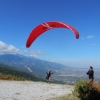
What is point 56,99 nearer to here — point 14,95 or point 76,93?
point 76,93

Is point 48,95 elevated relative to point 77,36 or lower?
lower

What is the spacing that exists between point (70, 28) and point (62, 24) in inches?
32.9

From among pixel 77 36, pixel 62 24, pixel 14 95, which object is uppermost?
pixel 62 24

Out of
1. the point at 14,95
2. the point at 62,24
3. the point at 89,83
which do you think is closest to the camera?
the point at 62,24

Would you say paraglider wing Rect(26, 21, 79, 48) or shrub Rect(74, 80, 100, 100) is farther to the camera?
shrub Rect(74, 80, 100, 100)

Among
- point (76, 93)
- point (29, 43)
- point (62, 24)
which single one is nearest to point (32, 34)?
point (29, 43)

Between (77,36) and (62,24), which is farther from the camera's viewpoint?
(62,24)

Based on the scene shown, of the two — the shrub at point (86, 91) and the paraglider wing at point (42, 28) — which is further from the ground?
the paraglider wing at point (42, 28)

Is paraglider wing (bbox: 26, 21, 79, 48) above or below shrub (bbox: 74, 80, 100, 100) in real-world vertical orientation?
above

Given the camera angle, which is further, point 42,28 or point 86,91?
point 86,91

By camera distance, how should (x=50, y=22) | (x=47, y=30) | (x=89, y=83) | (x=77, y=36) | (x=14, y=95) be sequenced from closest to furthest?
(x=77, y=36), (x=50, y=22), (x=47, y=30), (x=89, y=83), (x=14, y=95)

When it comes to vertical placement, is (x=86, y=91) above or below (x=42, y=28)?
below

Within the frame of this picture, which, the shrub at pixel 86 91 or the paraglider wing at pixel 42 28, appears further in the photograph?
the shrub at pixel 86 91

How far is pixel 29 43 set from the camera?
16094mm
